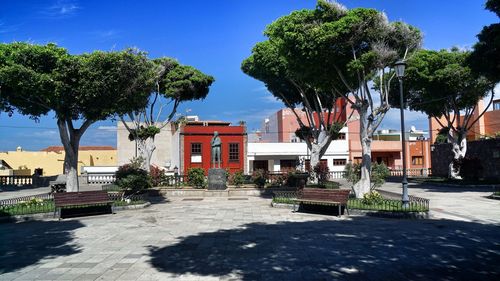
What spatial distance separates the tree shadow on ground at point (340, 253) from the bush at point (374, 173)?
486 cm

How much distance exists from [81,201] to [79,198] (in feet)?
0.41

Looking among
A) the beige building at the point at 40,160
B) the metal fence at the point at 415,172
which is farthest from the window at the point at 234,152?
the beige building at the point at 40,160

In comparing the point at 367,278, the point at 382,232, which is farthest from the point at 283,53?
the point at 367,278

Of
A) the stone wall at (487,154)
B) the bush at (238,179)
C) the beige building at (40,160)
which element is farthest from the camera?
the beige building at (40,160)

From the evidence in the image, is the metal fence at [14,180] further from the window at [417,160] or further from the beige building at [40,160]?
the window at [417,160]

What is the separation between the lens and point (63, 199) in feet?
43.2

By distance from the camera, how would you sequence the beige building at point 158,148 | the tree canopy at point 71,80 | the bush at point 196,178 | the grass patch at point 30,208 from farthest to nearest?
the beige building at point 158,148 < the bush at point 196,178 < the tree canopy at point 71,80 < the grass patch at point 30,208

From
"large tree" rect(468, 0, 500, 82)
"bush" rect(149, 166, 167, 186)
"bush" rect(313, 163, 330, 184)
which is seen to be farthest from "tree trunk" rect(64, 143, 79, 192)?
"large tree" rect(468, 0, 500, 82)

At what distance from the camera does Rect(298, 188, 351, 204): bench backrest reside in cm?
1312

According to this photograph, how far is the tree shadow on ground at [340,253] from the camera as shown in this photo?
665 cm

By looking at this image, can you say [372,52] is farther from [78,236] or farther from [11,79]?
[11,79]

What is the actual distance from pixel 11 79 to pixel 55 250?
7993 millimetres

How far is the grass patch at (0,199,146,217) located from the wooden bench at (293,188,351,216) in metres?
6.85

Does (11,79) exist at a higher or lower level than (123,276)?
higher
